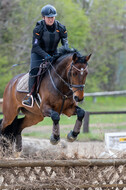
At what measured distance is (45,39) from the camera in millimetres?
5887

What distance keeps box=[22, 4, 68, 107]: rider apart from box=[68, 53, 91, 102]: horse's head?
72 cm

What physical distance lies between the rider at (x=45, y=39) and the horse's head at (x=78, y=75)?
721mm

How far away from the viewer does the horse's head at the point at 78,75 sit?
505cm

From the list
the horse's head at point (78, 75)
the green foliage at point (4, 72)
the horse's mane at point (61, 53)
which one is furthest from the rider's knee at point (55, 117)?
the green foliage at point (4, 72)

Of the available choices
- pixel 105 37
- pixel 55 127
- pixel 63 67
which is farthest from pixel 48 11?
pixel 105 37

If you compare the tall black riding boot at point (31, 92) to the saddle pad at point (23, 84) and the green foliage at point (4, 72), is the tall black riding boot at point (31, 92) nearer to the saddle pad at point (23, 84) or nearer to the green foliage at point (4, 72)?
the saddle pad at point (23, 84)

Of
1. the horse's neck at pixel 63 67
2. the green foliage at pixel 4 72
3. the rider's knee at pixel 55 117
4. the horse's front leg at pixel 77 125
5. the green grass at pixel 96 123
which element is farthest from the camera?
the green foliage at pixel 4 72

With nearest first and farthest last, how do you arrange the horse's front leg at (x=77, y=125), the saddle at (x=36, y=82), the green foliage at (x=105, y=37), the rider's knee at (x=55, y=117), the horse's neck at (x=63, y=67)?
the rider's knee at (x=55, y=117)
the horse's neck at (x=63, y=67)
the horse's front leg at (x=77, y=125)
the saddle at (x=36, y=82)
the green foliage at (x=105, y=37)

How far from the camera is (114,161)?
4594 mm

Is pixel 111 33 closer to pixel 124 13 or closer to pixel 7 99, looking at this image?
pixel 124 13

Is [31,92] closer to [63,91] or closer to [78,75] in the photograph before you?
[63,91]

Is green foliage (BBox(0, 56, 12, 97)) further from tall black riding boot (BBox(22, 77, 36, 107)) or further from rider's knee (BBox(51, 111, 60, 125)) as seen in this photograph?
rider's knee (BBox(51, 111, 60, 125))

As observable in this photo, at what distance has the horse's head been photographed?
199 inches

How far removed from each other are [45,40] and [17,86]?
1.27m
